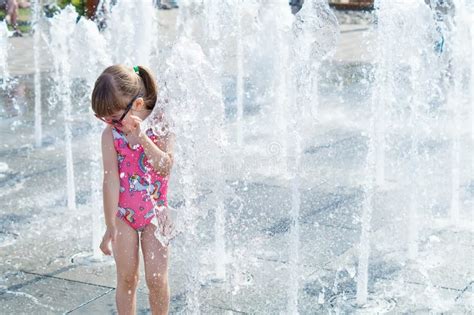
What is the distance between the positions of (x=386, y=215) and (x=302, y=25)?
1497 millimetres

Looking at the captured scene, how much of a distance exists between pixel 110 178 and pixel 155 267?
41 cm

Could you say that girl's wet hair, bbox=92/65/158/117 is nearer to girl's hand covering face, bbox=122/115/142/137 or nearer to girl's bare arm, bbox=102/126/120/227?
girl's hand covering face, bbox=122/115/142/137

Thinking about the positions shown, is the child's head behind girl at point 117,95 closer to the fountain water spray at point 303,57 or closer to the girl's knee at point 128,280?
the girl's knee at point 128,280

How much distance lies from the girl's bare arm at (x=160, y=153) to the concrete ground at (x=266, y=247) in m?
0.96

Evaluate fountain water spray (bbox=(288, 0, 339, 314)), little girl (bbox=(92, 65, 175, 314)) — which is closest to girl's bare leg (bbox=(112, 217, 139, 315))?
little girl (bbox=(92, 65, 175, 314))

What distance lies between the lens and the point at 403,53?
695 cm

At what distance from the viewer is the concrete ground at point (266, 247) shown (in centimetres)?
450

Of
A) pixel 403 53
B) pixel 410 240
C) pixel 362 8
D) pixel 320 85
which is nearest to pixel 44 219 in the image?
pixel 410 240

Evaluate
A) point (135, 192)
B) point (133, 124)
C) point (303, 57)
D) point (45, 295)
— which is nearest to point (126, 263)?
point (135, 192)

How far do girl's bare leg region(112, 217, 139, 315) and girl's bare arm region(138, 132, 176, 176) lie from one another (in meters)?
0.29

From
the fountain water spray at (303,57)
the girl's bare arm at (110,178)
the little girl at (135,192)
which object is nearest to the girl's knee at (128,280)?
the little girl at (135,192)

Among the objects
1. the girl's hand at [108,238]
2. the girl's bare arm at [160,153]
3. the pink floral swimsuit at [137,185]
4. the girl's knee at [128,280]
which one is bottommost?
the girl's knee at [128,280]

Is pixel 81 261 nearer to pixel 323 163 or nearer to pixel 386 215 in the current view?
pixel 386 215

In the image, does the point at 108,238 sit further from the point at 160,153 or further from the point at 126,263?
the point at 160,153
